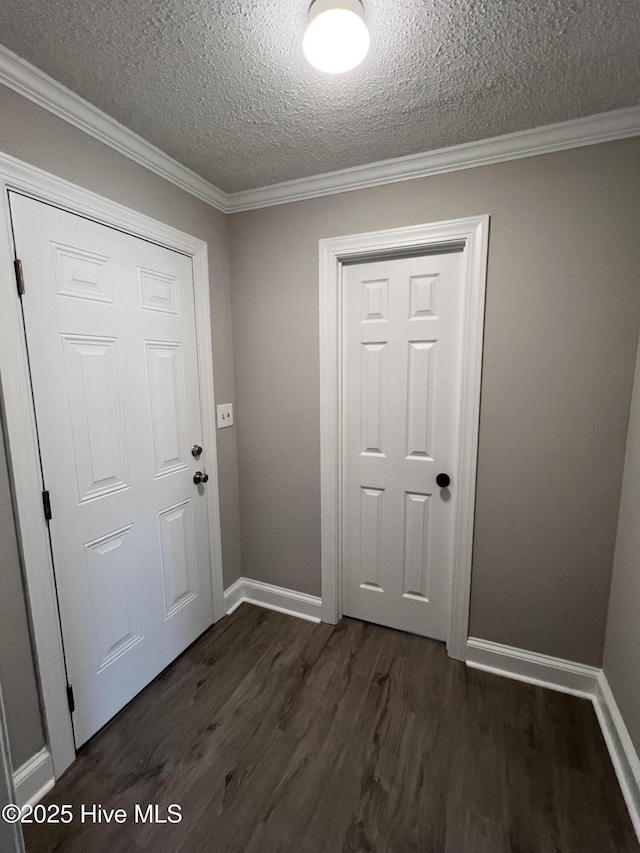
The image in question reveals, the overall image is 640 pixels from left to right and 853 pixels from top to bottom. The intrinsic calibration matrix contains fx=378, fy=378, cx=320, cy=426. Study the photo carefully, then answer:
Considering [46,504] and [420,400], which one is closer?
[46,504]

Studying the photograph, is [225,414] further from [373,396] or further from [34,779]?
[34,779]

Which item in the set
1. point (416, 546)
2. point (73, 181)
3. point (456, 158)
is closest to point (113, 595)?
point (416, 546)

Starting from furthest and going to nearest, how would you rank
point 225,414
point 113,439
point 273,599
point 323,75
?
1. point 273,599
2. point 225,414
3. point 113,439
4. point 323,75

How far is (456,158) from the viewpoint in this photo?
65.0 inches

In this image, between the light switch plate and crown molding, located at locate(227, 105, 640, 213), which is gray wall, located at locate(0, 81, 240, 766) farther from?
crown molding, located at locate(227, 105, 640, 213)

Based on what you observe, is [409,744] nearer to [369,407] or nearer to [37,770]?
[37,770]

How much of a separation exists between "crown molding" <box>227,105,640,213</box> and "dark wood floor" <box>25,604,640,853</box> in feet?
7.70

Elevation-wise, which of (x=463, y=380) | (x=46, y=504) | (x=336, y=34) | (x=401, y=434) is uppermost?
(x=336, y=34)

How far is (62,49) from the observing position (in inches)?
43.4

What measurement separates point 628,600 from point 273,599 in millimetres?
1790

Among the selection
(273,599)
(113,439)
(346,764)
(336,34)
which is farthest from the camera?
(273,599)

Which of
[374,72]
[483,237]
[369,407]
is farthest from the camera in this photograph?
[369,407]

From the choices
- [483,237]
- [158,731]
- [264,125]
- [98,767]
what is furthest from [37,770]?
[483,237]

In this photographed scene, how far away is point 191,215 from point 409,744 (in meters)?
2.57
